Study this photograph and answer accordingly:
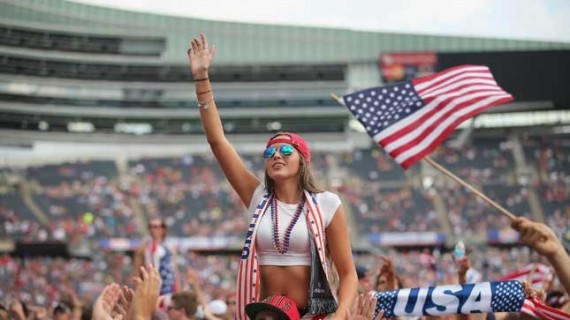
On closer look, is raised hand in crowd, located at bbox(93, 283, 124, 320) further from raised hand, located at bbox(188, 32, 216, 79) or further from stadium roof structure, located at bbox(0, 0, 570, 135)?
stadium roof structure, located at bbox(0, 0, 570, 135)

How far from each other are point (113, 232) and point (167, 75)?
1997cm

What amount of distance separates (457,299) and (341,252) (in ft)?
3.38

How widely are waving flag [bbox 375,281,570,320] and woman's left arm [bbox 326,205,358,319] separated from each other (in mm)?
793

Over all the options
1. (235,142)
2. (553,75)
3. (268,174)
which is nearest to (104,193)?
(235,142)

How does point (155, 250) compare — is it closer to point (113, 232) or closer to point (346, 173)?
point (113, 232)

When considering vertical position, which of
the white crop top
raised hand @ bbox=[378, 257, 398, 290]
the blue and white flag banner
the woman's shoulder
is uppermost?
the woman's shoulder

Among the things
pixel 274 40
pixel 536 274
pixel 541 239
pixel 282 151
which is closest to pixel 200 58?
pixel 282 151

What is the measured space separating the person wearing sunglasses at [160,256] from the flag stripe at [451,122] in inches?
124

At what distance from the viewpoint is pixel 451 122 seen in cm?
739

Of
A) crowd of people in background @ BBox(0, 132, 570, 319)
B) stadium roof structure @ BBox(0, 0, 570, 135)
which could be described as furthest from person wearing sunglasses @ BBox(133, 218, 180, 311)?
stadium roof structure @ BBox(0, 0, 570, 135)

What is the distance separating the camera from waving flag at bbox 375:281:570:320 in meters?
4.57

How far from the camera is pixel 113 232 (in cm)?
4078

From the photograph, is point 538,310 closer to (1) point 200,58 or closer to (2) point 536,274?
(1) point 200,58

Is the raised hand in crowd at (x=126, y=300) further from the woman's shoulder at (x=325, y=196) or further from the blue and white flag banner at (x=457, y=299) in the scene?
the blue and white flag banner at (x=457, y=299)
